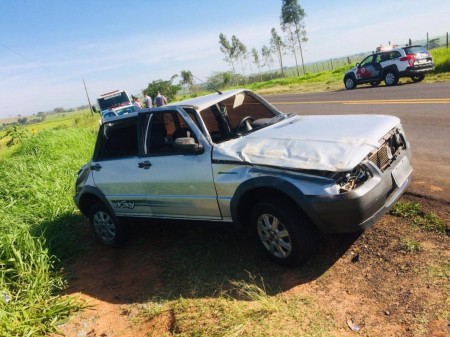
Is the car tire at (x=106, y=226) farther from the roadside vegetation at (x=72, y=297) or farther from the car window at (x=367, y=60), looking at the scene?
the car window at (x=367, y=60)

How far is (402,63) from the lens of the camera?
18266 millimetres

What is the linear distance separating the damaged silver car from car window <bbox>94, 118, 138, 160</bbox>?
1 cm

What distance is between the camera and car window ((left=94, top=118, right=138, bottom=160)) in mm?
5223

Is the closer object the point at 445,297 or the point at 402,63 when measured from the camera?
the point at 445,297

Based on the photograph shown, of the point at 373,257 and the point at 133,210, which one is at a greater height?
the point at 133,210

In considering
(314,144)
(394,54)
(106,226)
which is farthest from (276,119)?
(394,54)

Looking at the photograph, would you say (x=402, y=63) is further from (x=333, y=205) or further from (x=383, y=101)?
(x=333, y=205)

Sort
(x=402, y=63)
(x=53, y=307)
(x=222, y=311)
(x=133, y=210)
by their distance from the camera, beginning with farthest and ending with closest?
(x=402, y=63) < (x=133, y=210) < (x=53, y=307) < (x=222, y=311)

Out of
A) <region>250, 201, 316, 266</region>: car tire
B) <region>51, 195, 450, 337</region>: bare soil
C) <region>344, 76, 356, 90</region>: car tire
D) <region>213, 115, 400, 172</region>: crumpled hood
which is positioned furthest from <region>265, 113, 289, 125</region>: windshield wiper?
<region>344, 76, 356, 90</region>: car tire

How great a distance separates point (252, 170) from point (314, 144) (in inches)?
25.3

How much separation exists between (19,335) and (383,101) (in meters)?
12.7

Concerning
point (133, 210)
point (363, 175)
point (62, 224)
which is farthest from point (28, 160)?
point (363, 175)

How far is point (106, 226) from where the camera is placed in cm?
582

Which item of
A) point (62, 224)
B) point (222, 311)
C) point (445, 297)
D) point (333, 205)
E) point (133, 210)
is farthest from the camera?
point (62, 224)
